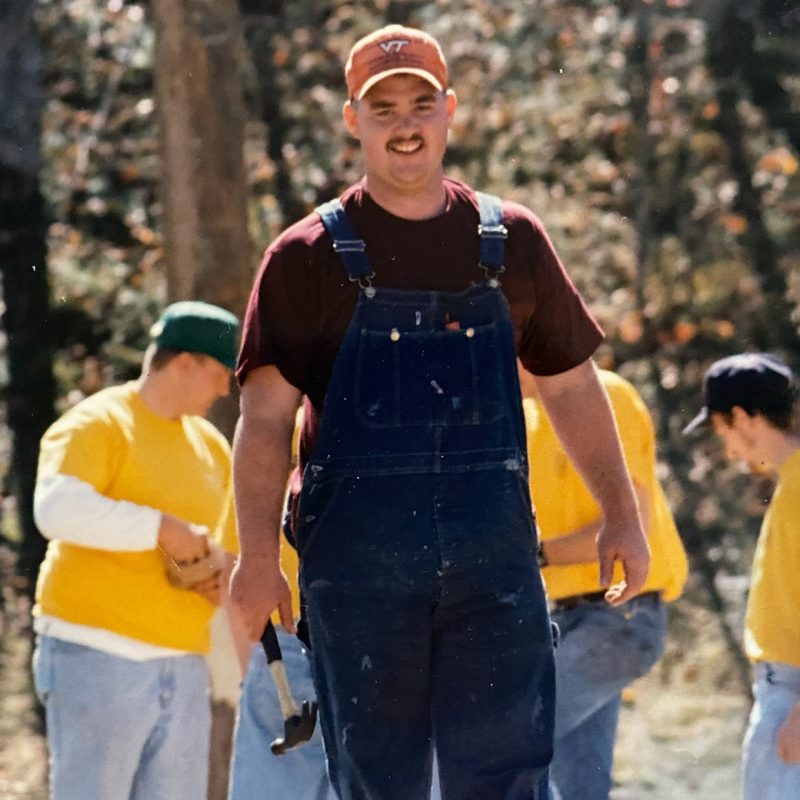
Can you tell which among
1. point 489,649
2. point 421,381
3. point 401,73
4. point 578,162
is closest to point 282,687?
point 489,649

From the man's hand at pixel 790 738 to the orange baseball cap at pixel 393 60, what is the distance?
183 cm

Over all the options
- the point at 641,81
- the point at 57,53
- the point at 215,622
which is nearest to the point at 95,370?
the point at 57,53

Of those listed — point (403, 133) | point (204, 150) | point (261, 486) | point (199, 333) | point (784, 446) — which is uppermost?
point (204, 150)

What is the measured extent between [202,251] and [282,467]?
4.07 m

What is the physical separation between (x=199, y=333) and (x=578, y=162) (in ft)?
26.2

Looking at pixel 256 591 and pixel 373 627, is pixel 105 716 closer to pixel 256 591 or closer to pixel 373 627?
pixel 256 591

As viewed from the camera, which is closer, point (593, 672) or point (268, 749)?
point (268, 749)

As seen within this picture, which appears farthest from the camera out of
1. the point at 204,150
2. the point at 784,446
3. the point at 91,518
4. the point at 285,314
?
the point at 204,150

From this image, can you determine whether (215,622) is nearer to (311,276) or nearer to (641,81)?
(311,276)

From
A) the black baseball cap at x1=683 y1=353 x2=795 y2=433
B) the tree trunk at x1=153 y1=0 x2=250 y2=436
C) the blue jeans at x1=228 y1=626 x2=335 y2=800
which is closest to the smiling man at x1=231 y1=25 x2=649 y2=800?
the blue jeans at x1=228 y1=626 x2=335 y2=800

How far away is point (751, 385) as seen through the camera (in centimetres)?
512

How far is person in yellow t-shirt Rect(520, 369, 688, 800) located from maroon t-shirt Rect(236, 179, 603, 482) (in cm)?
158

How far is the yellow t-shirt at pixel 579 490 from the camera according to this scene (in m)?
5.39

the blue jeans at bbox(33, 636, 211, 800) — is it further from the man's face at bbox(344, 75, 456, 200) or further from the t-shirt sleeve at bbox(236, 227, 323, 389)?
the man's face at bbox(344, 75, 456, 200)
